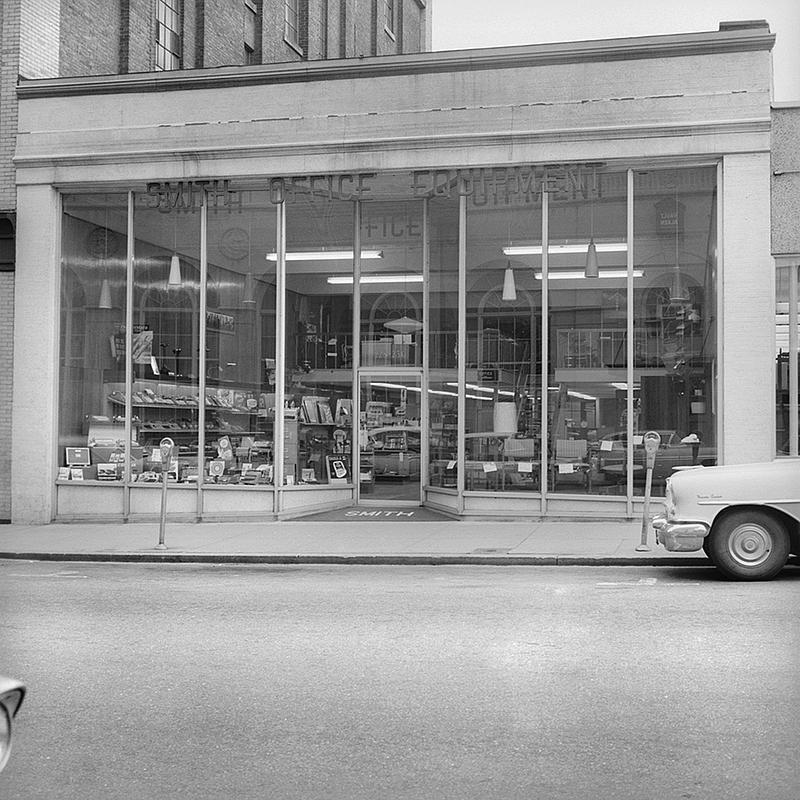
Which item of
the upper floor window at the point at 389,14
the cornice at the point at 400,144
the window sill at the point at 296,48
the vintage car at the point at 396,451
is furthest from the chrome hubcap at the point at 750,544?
the upper floor window at the point at 389,14

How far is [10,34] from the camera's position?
1859 centimetres

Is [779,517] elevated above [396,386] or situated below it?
below

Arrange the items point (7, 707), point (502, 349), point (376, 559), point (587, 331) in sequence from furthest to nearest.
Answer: point (502, 349) → point (587, 331) → point (376, 559) → point (7, 707)

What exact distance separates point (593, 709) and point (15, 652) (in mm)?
4138

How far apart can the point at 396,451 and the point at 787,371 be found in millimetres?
6672

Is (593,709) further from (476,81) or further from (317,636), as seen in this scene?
(476,81)

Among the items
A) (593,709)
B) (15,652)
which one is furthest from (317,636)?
(593,709)

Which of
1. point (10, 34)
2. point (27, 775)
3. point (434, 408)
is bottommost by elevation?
point (27, 775)

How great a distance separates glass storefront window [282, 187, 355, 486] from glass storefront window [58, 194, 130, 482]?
278 cm

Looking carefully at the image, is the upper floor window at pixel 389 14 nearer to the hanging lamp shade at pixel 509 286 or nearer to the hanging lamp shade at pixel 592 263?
the hanging lamp shade at pixel 509 286

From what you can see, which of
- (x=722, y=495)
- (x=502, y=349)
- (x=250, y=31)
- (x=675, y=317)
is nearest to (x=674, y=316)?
(x=675, y=317)

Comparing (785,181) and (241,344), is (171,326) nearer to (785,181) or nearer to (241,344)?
(241,344)

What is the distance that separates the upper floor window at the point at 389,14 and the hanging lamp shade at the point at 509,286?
1887 centimetres

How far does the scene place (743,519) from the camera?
11.0 m
